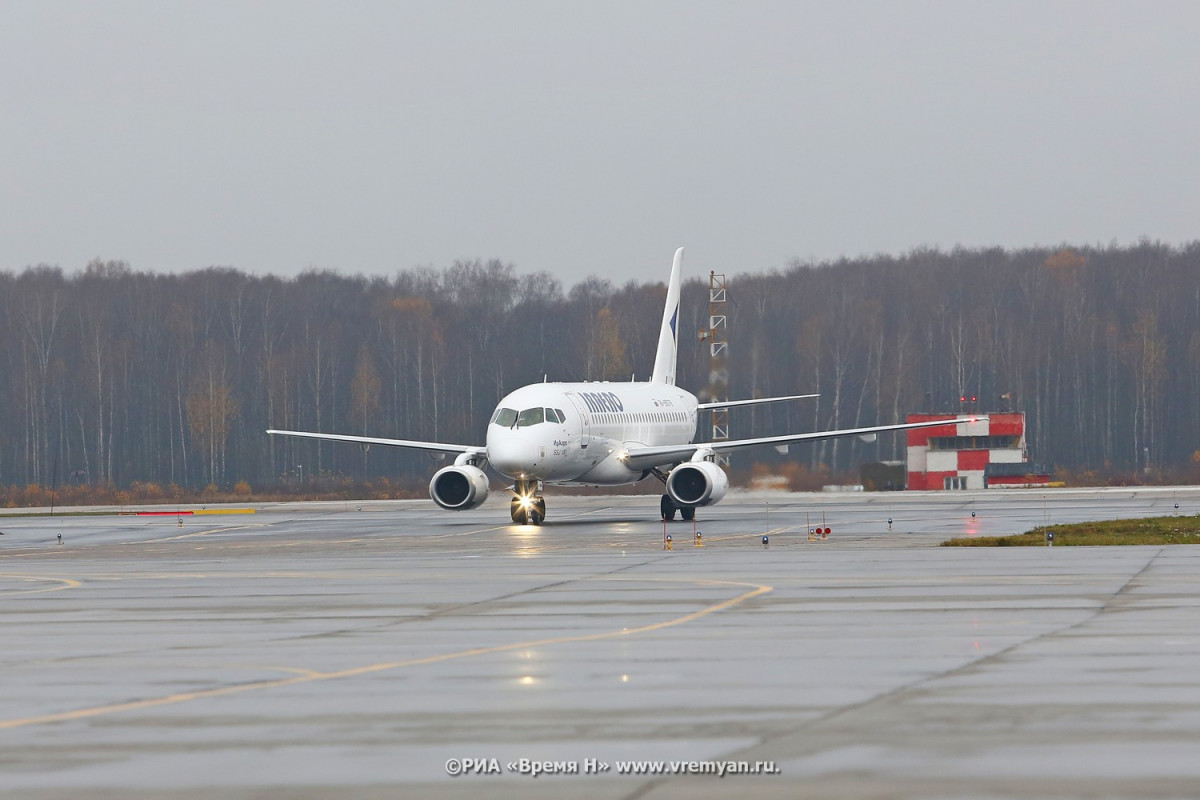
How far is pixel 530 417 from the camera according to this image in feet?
139

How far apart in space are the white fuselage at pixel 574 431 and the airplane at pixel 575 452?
0.08ft

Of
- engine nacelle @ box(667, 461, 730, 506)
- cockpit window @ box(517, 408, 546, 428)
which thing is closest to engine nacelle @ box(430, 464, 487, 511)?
cockpit window @ box(517, 408, 546, 428)

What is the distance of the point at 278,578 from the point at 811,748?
55.2 feet

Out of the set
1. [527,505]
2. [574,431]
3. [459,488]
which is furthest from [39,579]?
[574,431]

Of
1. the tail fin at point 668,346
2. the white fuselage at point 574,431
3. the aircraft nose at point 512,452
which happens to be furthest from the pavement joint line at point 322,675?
the tail fin at point 668,346

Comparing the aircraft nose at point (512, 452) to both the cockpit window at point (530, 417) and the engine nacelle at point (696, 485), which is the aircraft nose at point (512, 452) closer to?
the cockpit window at point (530, 417)

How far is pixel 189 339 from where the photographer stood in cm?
12269

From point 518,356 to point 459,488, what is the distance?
245ft

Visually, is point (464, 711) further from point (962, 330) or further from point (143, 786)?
point (962, 330)

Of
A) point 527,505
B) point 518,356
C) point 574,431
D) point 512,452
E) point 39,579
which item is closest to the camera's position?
point 39,579

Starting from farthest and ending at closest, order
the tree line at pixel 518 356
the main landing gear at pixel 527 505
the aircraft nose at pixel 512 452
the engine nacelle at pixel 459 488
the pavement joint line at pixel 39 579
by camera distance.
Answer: the tree line at pixel 518 356, the engine nacelle at pixel 459 488, the main landing gear at pixel 527 505, the aircraft nose at pixel 512 452, the pavement joint line at pixel 39 579

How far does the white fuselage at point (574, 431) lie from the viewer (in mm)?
42125

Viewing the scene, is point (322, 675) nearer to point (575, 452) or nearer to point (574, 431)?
point (574, 431)

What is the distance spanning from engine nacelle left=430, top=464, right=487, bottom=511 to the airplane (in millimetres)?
26
